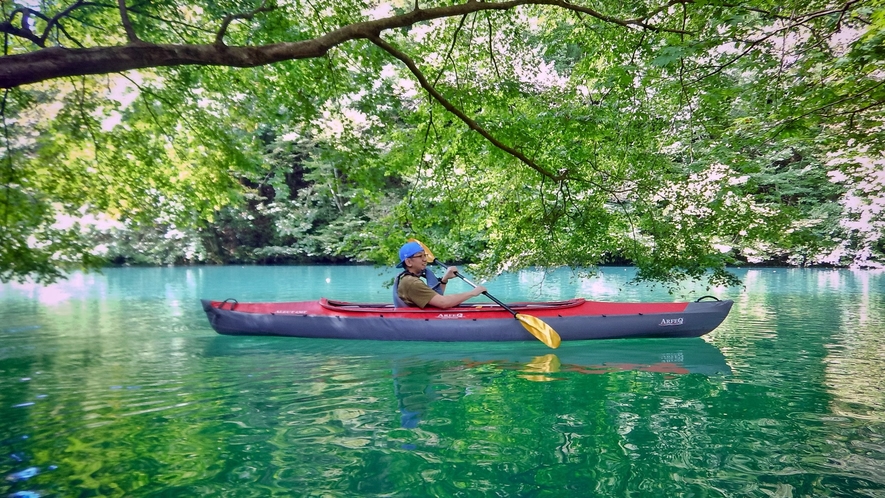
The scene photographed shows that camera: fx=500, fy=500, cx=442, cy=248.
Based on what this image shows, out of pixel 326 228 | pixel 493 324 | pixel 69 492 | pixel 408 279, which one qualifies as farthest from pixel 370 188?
pixel 326 228

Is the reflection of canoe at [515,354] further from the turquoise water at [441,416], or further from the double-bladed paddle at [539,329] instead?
the double-bladed paddle at [539,329]

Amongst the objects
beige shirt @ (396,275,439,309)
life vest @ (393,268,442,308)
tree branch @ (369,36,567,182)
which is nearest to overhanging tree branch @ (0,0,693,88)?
tree branch @ (369,36,567,182)

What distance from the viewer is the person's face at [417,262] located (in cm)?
635

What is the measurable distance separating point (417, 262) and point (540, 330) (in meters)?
1.75

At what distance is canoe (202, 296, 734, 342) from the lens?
6258 millimetres

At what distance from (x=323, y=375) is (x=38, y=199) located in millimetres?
5212

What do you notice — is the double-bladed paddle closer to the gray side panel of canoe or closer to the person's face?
the gray side panel of canoe

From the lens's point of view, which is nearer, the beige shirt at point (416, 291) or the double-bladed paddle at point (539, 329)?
the double-bladed paddle at point (539, 329)

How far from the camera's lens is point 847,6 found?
11.7 feet

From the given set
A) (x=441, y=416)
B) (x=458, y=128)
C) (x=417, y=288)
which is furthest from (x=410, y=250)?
(x=441, y=416)

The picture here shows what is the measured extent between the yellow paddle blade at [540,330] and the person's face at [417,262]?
4.51 ft

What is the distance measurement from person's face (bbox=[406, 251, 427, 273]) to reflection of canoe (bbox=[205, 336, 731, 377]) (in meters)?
0.96

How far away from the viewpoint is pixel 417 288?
6348 millimetres

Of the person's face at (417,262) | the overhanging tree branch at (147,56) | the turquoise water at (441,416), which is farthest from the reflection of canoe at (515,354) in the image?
the overhanging tree branch at (147,56)
